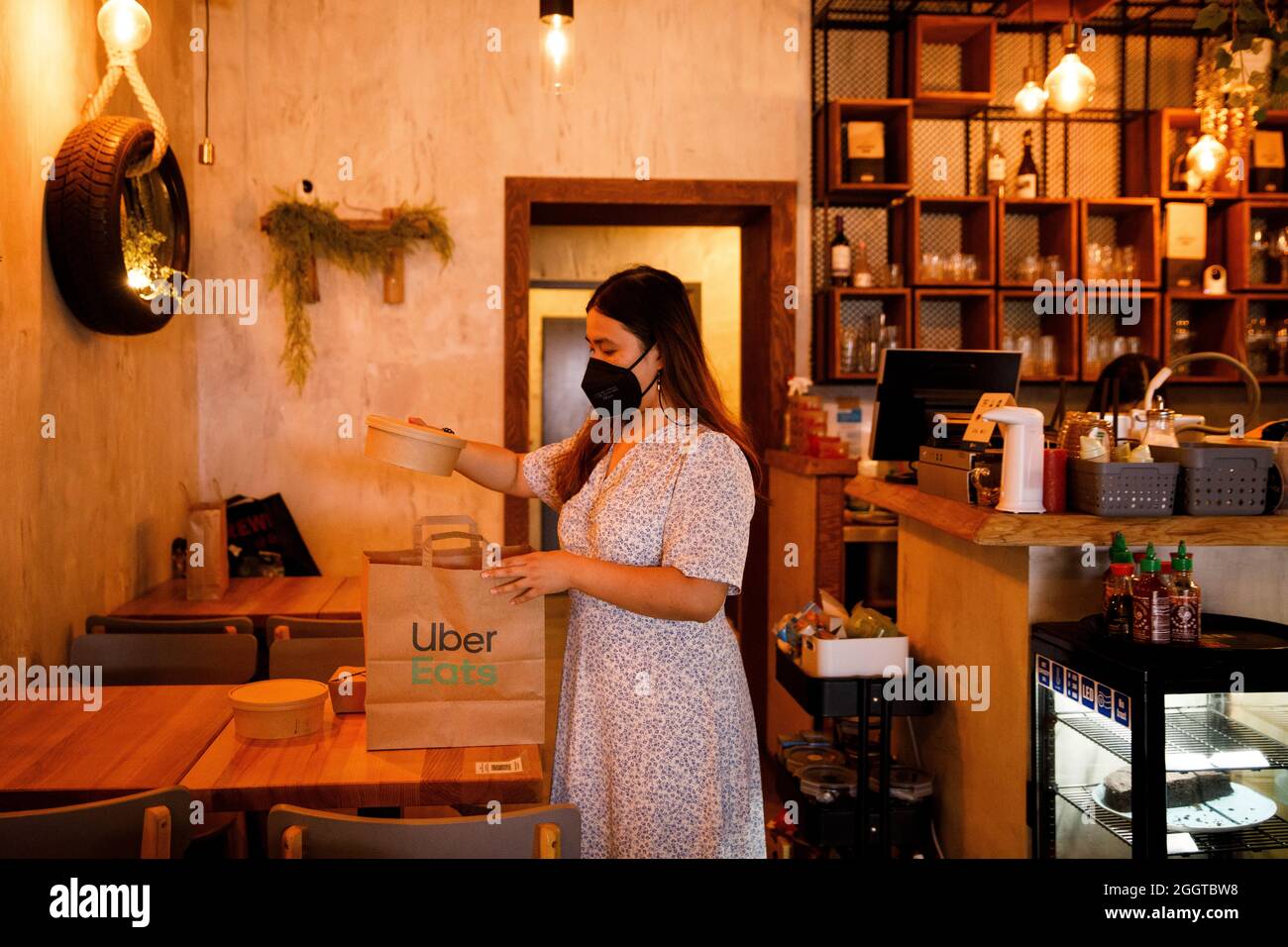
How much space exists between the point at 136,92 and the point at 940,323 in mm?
3553

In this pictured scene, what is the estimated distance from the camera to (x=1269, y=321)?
5.29 meters

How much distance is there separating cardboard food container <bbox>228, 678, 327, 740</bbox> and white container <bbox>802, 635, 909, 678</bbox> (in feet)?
3.96

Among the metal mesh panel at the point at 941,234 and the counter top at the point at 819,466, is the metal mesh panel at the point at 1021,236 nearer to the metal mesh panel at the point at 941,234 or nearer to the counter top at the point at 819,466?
the metal mesh panel at the point at 941,234

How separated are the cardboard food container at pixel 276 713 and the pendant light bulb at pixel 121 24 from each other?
2116mm

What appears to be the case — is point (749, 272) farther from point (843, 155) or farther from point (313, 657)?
point (313, 657)

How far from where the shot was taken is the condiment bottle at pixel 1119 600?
220 centimetres

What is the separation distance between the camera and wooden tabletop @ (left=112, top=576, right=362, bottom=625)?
11.6ft

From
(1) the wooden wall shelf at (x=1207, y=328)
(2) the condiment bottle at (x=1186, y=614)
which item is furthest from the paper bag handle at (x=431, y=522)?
(1) the wooden wall shelf at (x=1207, y=328)

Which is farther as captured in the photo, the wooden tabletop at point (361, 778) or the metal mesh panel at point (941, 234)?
the metal mesh panel at point (941, 234)

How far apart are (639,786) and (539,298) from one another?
21.6 ft

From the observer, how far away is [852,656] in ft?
8.84

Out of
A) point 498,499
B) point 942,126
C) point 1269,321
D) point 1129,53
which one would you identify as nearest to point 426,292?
point 498,499

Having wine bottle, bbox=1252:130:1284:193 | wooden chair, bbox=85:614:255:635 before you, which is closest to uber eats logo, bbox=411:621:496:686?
wooden chair, bbox=85:614:255:635
